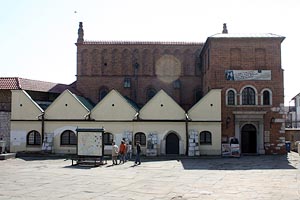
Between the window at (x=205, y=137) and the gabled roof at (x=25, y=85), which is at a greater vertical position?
the gabled roof at (x=25, y=85)

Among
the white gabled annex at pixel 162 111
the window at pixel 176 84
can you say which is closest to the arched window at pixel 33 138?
the white gabled annex at pixel 162 111

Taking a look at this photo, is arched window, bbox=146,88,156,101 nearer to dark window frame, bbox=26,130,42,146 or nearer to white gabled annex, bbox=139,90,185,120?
white gabled annex, bbox=139,90,185,120

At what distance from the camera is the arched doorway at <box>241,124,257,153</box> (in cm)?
3575

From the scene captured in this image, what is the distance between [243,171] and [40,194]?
13.1 metres

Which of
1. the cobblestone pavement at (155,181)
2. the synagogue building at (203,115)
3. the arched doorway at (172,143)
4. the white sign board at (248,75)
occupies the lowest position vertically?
the cobblestone pavement at (155,181)

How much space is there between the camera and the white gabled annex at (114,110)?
115 feet

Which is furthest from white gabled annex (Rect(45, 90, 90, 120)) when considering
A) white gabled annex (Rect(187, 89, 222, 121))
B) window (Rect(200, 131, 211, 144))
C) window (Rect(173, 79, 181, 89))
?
window (Rect(173, 79, 181, 89))

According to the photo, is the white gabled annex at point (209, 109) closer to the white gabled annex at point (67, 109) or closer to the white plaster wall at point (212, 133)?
the white plaster wall at point (212, 133)

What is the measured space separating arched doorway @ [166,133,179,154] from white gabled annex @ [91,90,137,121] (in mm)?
3775

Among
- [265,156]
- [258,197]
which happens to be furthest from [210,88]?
[258,197]

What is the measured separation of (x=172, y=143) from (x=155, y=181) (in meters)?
15.1

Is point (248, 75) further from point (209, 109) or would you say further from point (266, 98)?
point (209, 109)

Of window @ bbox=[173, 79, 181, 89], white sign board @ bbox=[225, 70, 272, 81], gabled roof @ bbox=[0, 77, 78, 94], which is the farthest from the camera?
window @ bbox=[173, 79, 181, 89]

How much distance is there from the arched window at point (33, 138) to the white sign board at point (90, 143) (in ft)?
28.8
